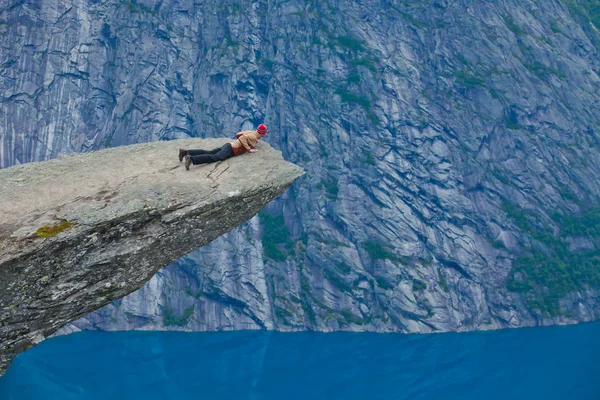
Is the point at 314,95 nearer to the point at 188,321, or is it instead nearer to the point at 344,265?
the point at 344,265

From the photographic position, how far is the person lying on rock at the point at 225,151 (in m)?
14.6

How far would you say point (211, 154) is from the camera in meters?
14.9

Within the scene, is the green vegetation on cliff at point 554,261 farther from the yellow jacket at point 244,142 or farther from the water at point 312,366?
the yellow jacket at point 244,142

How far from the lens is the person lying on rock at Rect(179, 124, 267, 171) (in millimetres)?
14633

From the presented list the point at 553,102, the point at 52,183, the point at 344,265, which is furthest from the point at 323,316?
the point at 52,183

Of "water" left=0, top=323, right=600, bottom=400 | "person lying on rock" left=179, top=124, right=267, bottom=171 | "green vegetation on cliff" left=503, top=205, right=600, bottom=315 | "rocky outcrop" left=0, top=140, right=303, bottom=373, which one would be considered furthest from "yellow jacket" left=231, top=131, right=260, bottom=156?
"green vegetation on cliff" left=503, top=205, right=600, bottom=315

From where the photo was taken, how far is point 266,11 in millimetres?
92812

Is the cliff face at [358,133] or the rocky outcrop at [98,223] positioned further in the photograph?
the cliff face at [358,133]

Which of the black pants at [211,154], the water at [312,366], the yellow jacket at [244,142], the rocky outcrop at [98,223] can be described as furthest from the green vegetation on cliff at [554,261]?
the rocky outcrop at [98,223]

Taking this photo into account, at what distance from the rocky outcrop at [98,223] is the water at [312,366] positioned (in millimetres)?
35301

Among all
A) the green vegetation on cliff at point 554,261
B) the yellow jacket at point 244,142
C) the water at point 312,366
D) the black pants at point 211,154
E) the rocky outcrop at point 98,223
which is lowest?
the water at point 312,366

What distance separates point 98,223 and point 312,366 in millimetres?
46780

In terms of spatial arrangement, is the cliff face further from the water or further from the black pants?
the black pants

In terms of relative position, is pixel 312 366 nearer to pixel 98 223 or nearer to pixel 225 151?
pixel 225 151
